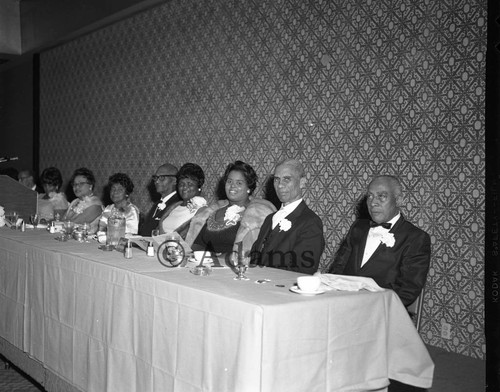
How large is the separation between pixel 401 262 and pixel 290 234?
2.32ft

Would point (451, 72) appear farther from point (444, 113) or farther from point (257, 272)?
point (257, 272)

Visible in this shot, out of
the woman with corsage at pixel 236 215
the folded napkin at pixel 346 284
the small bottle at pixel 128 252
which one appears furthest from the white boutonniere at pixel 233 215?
the folded napkin at pixel 346 284

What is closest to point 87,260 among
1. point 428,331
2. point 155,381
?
point 155,381

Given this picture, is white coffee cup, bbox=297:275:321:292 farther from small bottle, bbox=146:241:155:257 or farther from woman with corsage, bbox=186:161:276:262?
woman with corsage, bbox=186:161:276:262

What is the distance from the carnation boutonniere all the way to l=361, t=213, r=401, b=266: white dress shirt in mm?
22

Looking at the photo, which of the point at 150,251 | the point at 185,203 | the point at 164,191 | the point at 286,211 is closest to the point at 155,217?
the point at 164,191

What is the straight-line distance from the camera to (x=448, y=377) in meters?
Answer: 3.62

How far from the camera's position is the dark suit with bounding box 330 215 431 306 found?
301 centimetres

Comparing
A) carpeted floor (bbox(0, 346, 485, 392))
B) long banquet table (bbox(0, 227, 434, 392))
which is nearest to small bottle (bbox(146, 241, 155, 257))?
long banquet table (bbox(0, 227, 434, 392))

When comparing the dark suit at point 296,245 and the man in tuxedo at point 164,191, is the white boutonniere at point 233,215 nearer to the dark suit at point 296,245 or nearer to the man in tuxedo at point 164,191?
the dark suit at point 296,245

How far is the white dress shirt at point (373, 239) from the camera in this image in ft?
10.8

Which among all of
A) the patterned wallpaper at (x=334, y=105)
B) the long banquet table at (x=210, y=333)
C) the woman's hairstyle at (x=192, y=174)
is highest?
the patterned wallpaper at (x=334, y=105)

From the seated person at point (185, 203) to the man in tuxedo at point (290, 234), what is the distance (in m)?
1.20

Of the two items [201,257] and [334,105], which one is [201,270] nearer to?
[201,257]
